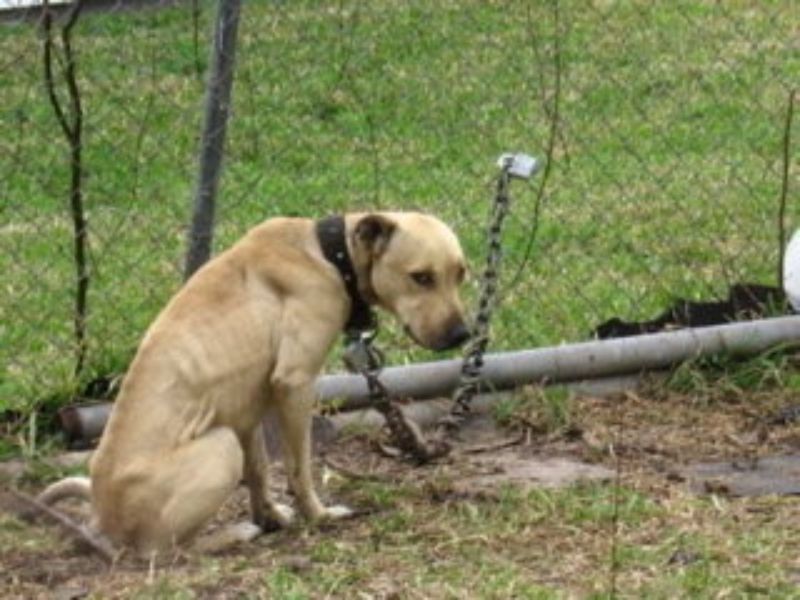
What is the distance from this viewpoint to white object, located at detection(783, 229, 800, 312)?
24.0 ft

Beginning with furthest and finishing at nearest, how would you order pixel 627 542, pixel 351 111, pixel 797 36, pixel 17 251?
pixel 797 36
pixel 351 111
pixel 17 251
pixel 627 542

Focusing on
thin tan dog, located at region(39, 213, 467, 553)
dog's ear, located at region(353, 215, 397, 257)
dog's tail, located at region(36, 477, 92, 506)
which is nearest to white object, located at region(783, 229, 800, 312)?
thin tan dog, located at region(39, 213, 467, 553)

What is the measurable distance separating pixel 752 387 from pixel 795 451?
1.92 ft

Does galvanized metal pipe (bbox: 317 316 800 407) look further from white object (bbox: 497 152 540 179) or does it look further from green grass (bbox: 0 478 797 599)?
green grass (bbox: 0 478 797 599)

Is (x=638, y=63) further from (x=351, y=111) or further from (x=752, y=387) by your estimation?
(x=752, y=387)

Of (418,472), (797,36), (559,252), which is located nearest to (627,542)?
(418,472)

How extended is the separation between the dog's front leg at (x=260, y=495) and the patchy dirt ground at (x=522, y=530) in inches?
Result: 2.3

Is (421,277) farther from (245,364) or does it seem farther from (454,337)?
(245,364)

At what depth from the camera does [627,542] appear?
5660mm

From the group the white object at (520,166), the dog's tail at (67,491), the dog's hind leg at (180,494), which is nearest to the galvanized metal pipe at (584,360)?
the white object at (520,166)

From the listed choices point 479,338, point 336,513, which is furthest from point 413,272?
point 479,338

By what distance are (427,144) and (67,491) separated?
437cm

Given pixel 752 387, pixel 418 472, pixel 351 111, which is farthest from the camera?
pixel 351 111

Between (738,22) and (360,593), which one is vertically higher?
(738,22)
